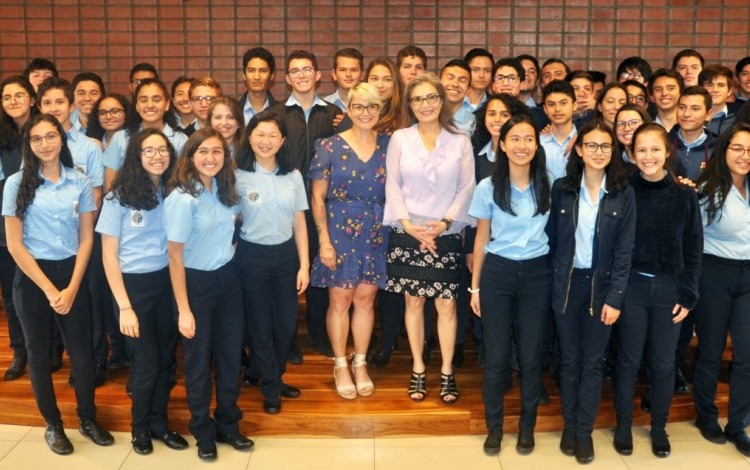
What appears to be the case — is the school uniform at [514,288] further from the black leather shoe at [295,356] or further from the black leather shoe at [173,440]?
the black leather shoe at [173,440]

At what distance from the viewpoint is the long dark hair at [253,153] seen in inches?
133

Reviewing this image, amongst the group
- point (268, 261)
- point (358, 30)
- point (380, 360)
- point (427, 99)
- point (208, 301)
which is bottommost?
point (380, 360)

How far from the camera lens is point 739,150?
3.34 meters

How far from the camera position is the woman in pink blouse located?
11.5ft

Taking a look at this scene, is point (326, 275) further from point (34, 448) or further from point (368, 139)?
point (34, 448)

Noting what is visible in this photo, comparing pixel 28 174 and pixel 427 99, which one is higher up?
pixel 427 99

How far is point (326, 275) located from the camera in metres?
3.71

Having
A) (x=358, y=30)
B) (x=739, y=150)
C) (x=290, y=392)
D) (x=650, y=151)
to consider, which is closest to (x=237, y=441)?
(x=290, y=392)

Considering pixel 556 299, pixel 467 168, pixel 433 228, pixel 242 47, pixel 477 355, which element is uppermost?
pixel 242 47

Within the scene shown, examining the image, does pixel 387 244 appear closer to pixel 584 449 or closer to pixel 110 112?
pixel 584 449

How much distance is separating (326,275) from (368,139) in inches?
27.6

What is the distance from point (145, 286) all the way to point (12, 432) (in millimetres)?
1160

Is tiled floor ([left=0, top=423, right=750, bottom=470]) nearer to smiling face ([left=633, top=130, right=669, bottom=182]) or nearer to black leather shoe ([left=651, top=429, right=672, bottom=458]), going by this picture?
black leather shoe ([left=651, top=429, right=672, bottom=458])

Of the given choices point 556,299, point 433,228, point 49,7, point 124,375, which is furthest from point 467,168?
point 49,7
